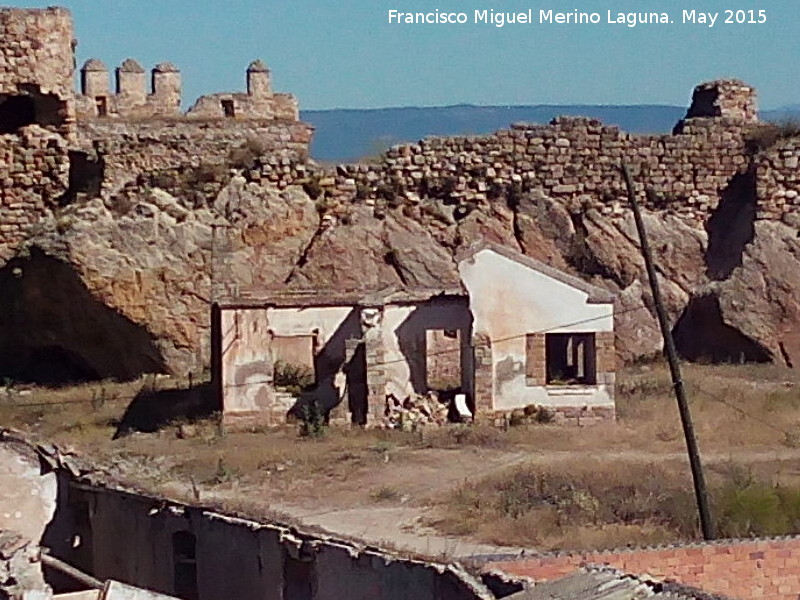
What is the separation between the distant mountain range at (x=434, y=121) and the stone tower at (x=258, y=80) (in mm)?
875

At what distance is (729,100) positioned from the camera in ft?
90.9

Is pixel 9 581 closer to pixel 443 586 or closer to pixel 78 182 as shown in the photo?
pixel 443 586

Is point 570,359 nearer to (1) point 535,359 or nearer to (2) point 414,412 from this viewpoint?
(1) point 535,359

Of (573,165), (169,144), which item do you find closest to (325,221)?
(169,144)

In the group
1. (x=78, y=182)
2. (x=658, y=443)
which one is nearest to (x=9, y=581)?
(x=658, y=443)

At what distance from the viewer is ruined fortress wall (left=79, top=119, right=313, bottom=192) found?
25391 millimetres

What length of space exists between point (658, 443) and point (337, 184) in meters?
8.10

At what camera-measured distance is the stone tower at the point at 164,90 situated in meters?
27.7

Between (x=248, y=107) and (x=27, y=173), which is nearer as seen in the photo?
(x=27, y=173)

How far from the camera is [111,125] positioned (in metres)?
25.8

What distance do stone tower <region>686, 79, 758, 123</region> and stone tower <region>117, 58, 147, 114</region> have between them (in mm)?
9021

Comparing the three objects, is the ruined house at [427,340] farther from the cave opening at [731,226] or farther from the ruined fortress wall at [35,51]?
the ruined fortress wall at [35,51]

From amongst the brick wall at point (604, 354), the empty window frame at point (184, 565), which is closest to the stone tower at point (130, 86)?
the brick wall at point (604, 354)

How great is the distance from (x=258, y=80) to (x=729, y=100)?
7706 millimetres
